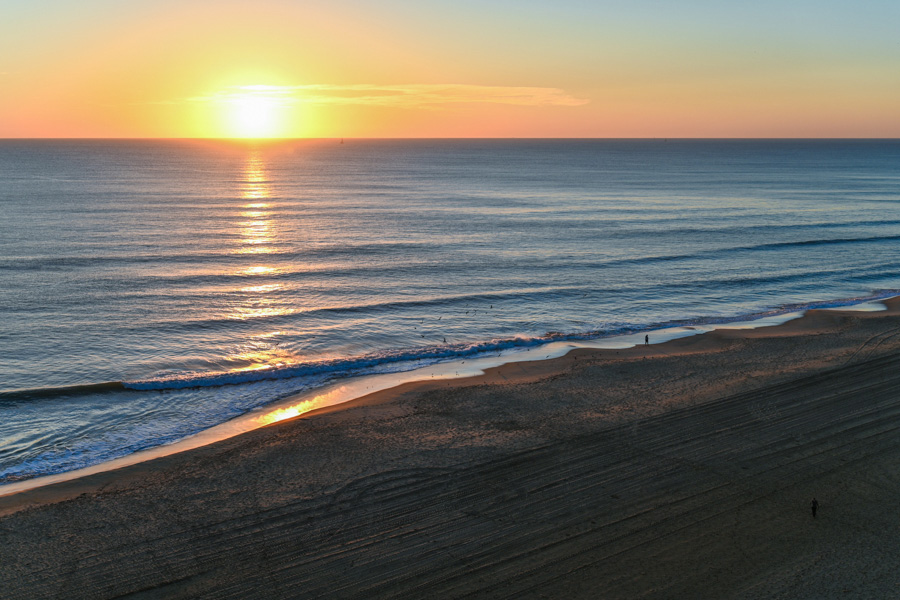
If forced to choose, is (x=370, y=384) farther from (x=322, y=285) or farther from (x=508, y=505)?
(x=322, y=285)

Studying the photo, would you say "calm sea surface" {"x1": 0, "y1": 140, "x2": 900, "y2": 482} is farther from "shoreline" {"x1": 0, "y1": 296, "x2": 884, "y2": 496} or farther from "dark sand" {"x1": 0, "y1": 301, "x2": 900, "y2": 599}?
"dark sand" {"x1": 0, "y1": 301, "x2": 900, "y2": 599}

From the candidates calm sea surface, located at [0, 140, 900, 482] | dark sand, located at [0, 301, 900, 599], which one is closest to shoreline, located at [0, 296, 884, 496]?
calm sea surface, located at [0, 140, 900, 482]

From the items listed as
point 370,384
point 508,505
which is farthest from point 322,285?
point 508,505

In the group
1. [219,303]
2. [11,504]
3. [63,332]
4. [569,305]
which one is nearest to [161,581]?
[11,504]

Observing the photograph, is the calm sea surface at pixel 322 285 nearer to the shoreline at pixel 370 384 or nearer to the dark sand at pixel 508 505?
the shoreline at pixel 370 384

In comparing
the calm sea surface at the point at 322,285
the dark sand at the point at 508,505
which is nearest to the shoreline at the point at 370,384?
the calm sea surface at the point at 322,285
